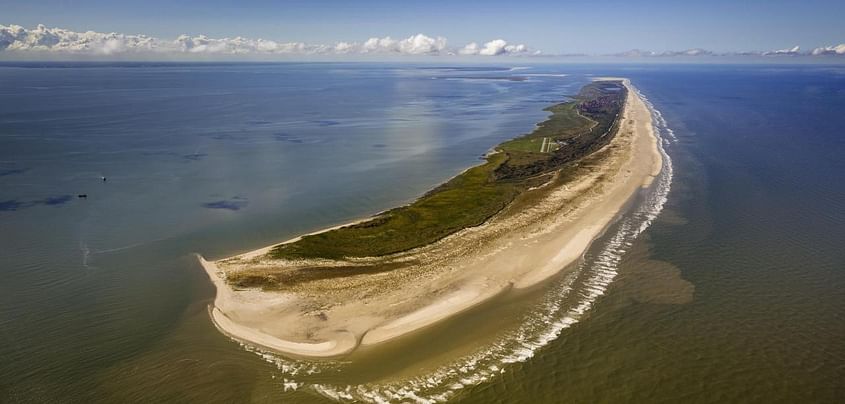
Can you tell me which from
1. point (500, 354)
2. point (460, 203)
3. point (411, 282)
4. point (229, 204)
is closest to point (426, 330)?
point (500, 354)

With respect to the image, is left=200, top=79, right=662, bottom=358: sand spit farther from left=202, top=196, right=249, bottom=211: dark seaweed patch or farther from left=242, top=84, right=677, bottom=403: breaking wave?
left=202, top=196, right=249, bottom=211: dark seaweed patch

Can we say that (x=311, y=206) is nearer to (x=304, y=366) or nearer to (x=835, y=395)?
(x=304, y=366)

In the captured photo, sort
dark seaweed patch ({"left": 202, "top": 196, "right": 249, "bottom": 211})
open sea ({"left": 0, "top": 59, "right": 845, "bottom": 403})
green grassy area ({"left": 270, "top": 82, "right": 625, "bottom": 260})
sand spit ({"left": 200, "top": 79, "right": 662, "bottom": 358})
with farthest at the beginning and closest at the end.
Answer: dark seaweed patch ({"left": 202, "top": 196, "right": 249, "bottom": 211})
green grassy area ({"left": 270, "top": 82, "right": 625, "bottom": 260})
sand spit ({"left": 200, "top": 79, "right": 662, "bottom": 358})
open sea ({"left": 0, "top": 59, "right": 845, "bottom": 403})

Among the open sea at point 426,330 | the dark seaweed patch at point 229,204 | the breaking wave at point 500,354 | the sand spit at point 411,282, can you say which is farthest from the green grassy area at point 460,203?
the dark seaweed patch at point 229,204

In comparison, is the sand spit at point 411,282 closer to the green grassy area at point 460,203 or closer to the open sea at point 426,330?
the open sea at point 426,330

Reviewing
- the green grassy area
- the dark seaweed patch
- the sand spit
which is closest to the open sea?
the dark seaweed patch

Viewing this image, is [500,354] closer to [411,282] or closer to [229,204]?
[411,282]
